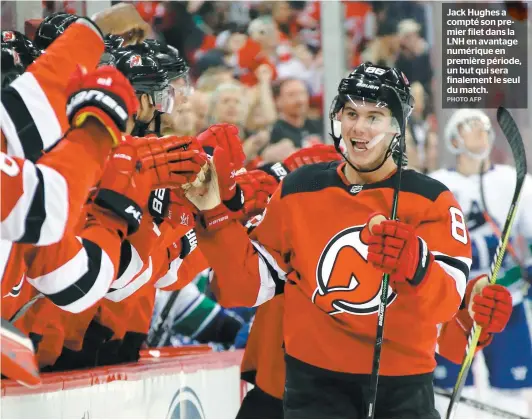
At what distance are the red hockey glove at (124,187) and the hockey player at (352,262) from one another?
230 millimetres

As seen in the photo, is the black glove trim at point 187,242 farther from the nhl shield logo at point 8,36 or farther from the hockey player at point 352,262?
the nhl shield logo at point 8,36

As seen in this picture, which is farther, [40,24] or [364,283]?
[40,24]

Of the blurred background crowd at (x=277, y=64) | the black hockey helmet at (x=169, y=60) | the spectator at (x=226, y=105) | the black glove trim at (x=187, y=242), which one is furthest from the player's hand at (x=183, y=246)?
the spectator at (x=226, y=105)

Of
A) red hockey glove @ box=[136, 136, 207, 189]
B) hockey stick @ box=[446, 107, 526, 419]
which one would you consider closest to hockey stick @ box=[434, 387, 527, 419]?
hockey stick @ box=[446, 107, 526, 419]

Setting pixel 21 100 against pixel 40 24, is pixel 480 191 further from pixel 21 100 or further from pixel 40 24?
pixel 21 100

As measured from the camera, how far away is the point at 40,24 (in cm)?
329

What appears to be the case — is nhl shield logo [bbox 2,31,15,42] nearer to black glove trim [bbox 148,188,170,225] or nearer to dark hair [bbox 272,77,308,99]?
black glove trim [bbox 148,188,170,225]

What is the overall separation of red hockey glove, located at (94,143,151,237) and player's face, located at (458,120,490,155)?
9.61 ft

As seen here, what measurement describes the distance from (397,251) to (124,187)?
65cm

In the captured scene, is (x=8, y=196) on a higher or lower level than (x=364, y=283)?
higher

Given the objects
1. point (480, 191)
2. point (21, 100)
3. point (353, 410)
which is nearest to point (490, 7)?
point (480, 191)

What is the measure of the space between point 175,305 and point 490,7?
169cm

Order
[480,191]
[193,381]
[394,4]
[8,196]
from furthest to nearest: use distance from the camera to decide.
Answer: [394,4]
[480,191]
[193,381]
[8,196]

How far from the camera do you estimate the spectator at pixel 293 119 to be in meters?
5.89
